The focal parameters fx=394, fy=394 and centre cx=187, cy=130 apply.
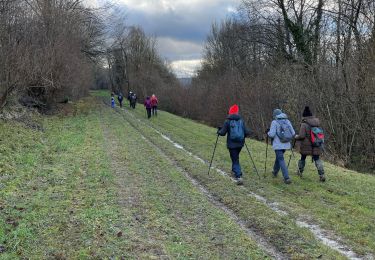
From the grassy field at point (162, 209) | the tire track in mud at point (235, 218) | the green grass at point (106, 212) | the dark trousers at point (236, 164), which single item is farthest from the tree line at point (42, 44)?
the dark trousers at point (236, 164)

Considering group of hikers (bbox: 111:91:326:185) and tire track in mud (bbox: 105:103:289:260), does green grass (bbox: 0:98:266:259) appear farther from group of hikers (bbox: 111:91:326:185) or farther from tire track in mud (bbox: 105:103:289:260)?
group of hikers (bbox: 111:91:326:185)

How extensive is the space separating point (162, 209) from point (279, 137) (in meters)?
4.30

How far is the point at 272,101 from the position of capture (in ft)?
83.1

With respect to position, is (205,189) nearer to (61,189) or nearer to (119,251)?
(61,189)

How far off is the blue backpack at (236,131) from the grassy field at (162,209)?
115 cm

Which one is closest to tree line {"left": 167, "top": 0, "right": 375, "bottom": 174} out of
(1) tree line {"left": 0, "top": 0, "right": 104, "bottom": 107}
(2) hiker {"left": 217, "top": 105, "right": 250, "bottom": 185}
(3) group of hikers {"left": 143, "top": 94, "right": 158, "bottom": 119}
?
(3) group of hikers {"left": 143, "top": 94, "right": 158, "bottom": 119}

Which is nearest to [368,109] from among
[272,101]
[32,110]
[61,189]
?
[272,101]

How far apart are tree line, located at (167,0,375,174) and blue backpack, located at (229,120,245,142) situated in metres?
9.07

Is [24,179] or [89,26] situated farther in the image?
[89,26]

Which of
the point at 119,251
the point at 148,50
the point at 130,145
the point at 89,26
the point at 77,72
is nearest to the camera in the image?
the point at 119,251

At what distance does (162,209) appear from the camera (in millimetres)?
7711

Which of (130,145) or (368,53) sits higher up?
(368,53)

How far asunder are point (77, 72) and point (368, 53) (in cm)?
2285

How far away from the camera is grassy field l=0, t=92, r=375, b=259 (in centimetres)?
582
